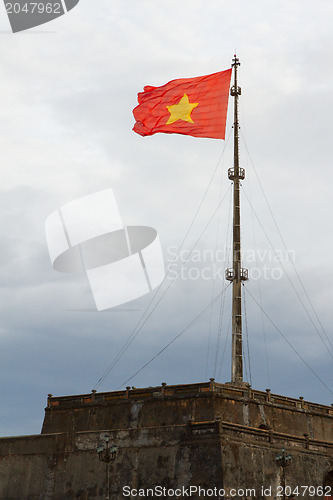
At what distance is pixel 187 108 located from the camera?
40156 millimetres

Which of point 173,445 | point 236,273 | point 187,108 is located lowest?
point 173,445

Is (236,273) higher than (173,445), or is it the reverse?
(236,273)

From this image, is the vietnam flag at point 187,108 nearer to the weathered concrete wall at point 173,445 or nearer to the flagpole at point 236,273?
the flagpole at point 236,273

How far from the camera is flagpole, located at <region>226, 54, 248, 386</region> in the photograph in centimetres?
3944

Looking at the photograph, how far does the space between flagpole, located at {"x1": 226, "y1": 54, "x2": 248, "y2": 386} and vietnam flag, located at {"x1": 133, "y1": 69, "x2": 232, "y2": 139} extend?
561cm

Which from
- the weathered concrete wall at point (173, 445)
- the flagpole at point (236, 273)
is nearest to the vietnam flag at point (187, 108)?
the flagpole at point (236, 273)

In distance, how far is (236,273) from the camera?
1650 inches

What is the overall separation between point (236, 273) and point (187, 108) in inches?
424

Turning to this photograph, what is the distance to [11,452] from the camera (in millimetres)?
38438

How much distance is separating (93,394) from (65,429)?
2623 mm

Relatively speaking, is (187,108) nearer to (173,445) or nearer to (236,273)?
(236,273)

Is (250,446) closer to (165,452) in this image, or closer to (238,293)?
(165,452)

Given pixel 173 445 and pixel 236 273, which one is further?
pixel 236 273

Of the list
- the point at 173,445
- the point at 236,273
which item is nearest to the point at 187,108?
the point at 236,273
